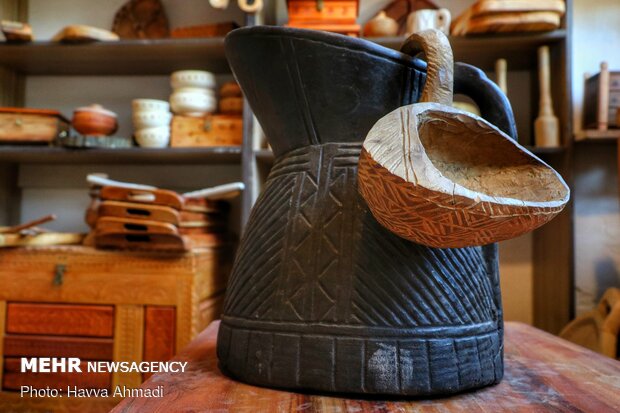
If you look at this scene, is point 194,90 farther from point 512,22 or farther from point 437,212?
point 437,212

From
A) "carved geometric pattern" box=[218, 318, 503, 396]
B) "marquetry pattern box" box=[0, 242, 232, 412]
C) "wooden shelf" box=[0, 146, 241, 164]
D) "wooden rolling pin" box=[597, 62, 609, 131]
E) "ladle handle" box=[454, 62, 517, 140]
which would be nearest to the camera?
"carved geometric pattern" box=[218, 318, 503, 396]

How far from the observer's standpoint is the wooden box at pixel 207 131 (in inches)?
67.9

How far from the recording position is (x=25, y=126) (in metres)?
1.74

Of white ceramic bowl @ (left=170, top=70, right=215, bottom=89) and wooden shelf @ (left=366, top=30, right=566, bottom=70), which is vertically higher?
wooden shelf @ (left=366, top=30, right=566, bottom=70)

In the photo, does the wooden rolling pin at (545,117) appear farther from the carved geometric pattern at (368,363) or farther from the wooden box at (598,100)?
the carved geometric pattern at (368,363)

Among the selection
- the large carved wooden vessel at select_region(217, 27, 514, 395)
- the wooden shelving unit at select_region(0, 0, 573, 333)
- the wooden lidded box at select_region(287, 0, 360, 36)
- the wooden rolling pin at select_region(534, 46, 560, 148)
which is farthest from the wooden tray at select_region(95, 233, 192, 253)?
the wooden rolling pin at select_region(534, 46, 560, 148)

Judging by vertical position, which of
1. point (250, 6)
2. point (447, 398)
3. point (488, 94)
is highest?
point (250, 6)

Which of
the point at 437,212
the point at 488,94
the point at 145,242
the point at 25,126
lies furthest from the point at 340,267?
the point at 25,126

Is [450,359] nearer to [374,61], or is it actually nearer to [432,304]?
[432,304]

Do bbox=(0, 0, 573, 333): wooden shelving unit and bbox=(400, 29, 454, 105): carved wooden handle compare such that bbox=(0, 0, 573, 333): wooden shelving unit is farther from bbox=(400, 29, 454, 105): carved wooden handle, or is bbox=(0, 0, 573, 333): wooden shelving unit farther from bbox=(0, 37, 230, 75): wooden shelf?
bbox=(400, 29, 454, 105): carved wooden handle

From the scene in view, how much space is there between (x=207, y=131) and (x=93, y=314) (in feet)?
2.20

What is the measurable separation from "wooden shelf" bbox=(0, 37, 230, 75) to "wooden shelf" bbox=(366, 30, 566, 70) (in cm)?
60

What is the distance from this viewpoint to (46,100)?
208cm

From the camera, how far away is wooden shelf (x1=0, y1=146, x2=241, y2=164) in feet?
5.56
